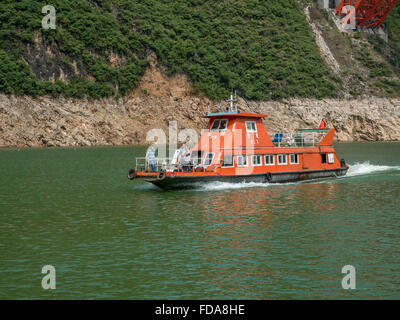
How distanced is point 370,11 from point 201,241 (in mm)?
118159

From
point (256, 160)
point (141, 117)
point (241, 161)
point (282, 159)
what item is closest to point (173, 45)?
point (141, 117)

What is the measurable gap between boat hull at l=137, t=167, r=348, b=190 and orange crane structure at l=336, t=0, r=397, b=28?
93667 mm

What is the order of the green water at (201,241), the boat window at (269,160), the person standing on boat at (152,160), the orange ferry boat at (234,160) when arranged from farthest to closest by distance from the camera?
the boat window at (269,160) < the person standing on boat at (152,160) < the orange ferry boat at (234,160) < the green water at (201,241)

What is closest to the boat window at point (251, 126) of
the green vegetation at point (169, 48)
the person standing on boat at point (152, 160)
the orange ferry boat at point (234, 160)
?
the orange ferry boat at point (234, 160)

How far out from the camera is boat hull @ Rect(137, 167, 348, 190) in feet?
104

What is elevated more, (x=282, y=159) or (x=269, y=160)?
(x=282, y=159)

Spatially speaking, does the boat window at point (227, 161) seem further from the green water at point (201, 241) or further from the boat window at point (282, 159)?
the boat window at point (282, 159)

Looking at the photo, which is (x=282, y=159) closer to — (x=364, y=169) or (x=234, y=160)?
(x=234, y=160)

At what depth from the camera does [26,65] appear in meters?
86.6

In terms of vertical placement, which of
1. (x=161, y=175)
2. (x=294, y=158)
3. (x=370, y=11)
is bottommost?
(x=161, y=175)

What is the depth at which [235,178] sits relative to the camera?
3388 cm

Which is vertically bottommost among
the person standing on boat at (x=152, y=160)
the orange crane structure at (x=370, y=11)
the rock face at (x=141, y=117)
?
the person standing on boat at (x=152, y=160)

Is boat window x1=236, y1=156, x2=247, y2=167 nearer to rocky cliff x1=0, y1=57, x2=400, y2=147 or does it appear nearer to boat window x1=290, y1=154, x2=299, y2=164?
boat window x1=290, y1=154, x2=299, y2=164

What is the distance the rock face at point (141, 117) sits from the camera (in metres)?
81.3
